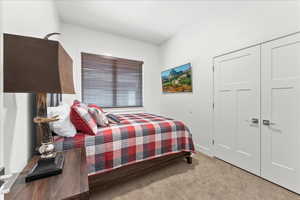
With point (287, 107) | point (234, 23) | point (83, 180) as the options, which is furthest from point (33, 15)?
point (287, 107)

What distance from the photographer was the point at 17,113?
0.91m

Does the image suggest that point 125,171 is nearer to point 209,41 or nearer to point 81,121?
point 81,121

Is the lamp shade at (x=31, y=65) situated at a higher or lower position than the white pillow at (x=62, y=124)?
higher

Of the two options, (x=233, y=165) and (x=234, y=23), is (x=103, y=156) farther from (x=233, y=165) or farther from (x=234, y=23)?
(x=234, y=23)

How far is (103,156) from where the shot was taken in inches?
59.5

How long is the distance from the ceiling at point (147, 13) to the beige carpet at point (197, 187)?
95.5 inches

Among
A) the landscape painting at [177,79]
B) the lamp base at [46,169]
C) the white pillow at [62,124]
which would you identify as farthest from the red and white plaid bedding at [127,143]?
the landscape painting at [177,79]

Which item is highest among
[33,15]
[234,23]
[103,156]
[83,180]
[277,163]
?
[234,23]

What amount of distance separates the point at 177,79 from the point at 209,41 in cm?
112

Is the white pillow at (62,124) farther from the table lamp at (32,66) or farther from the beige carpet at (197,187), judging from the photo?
the beige carpet at (197,187)

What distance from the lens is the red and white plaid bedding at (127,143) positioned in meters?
1.44

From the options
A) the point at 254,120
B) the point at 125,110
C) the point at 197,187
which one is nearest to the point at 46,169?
the point at 197,187

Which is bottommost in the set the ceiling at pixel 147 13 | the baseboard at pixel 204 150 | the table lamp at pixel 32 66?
the baseboard at pixel 204 150

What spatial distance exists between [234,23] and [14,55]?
2.79m
